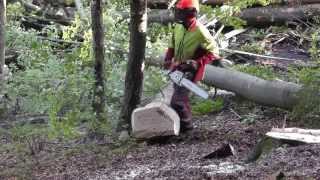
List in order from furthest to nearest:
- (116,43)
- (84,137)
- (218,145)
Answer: (116,43) → (84,137) → (218,145)

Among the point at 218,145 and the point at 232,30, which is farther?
the point at 232,30

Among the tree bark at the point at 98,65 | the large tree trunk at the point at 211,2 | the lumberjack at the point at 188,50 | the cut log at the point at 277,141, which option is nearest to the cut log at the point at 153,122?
the lumberjack at the point at 188,50

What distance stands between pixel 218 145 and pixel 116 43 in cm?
446

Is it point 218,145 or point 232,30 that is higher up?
point 232,30

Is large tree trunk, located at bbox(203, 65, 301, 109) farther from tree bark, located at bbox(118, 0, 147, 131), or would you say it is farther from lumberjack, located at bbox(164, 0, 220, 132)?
tree bark, located at bbox(118, 0, 147, 131)

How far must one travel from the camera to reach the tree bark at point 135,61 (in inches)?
240

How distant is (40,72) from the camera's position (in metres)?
8.26

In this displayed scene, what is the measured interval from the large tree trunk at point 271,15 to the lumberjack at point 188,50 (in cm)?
634

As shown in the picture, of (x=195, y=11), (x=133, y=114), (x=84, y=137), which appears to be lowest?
(x=84, y=137)

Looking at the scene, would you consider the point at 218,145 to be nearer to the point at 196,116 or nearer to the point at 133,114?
the point at 133,114

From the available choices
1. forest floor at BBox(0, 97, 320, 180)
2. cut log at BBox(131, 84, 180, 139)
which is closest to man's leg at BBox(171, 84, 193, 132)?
forest floor at BBox(0, 97, 320, 180)

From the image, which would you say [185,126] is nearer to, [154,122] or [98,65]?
[154,122]

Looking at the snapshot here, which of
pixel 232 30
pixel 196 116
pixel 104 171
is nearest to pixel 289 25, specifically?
pixel 232 30

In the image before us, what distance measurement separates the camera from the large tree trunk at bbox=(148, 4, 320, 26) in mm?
12258
